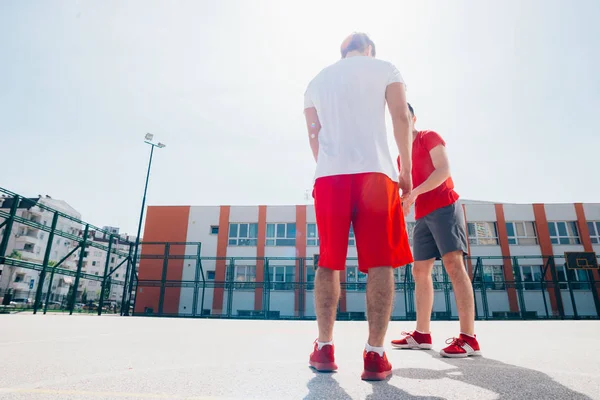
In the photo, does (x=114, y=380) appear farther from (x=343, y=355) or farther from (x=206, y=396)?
(x=343, y=355)

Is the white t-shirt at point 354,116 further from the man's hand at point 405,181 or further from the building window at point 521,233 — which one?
the building window at point 521,233

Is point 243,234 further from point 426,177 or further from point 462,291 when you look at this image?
point 462,291

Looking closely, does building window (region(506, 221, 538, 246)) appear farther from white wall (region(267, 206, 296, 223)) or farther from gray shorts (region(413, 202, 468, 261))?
gray shorts (region(413, 202, 468, 261))

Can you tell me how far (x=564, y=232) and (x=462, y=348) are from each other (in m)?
24.7

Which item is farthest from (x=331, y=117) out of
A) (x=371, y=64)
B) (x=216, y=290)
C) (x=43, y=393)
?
(x=216, y=290)

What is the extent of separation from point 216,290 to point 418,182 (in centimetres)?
1932

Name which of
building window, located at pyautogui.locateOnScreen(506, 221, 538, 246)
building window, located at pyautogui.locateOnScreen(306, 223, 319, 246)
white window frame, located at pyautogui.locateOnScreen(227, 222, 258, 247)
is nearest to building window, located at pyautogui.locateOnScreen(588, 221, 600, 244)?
building window, located at pyautogui.locateOnScreen(506, 221, 538, 246)

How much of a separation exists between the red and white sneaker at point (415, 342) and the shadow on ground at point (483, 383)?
65 cm

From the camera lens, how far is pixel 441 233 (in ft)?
7.72

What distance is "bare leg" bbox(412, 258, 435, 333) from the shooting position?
2455 mm

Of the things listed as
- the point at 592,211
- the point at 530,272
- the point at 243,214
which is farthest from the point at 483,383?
the point at 592,211

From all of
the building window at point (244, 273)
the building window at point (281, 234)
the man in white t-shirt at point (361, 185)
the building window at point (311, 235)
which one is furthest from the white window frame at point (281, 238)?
the man in white t-shirt at point (361, 185)

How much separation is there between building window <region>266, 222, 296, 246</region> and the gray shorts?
19.4m

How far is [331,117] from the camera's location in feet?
6.21
